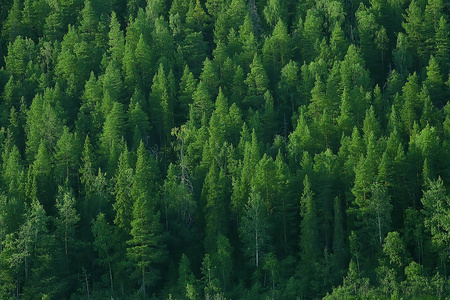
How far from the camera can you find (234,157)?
90.9 metres

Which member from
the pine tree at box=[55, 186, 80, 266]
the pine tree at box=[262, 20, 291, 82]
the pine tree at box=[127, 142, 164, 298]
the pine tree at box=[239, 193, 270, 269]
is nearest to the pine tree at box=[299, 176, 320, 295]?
the pine tree at box=[239, 193, 270, 269]

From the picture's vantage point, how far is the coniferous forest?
80.4m

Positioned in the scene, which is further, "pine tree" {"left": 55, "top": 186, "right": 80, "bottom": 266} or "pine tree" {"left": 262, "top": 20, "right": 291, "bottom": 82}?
"pine tree" {"left": 262, "top": 20, "right": 291, "bottom": 82}

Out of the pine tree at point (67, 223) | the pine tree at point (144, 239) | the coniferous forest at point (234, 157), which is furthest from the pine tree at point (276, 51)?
the pine tree at point (67, 223)

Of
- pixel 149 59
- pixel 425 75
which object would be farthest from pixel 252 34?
pixel 425 75

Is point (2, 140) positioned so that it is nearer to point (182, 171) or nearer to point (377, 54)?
point (182, 171)

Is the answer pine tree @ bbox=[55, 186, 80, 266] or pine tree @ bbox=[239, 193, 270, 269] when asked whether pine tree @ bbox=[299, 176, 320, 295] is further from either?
pine tree @ bbox=[55, 186, 80, 266]

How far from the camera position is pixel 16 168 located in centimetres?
9131

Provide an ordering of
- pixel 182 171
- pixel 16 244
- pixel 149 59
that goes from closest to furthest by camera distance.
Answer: pixel 16 244 → pixel 182 171 → pixel 149 59

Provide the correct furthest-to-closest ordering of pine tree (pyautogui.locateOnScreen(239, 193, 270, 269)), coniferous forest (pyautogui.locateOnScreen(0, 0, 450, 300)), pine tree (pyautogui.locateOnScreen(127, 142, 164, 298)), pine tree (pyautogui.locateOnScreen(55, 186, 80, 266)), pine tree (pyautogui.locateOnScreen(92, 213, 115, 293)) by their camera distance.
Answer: pine tree (pyautogui.locateOnScreen(55, 186, 80, 266)), pine tree (pyautogui.locateOnScreen(92, 213, 115, 293)), pine tree (pyautogui.locateOnScreen(127, 142, 164, 298)), pine tree (pyautogui.locateOnScreen(239, 193, 270, 269)), coniferous forest (pyautogui.locateOnScreen(0, 0, 450, 300))

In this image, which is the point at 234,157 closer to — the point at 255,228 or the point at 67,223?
the point at 255,228

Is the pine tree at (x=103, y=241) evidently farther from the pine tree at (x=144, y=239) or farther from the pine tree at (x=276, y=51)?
the pine tree at (x=276, y=51)

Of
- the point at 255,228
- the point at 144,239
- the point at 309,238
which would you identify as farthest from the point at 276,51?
the point at 144,239

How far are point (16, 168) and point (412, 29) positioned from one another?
2010 inches
